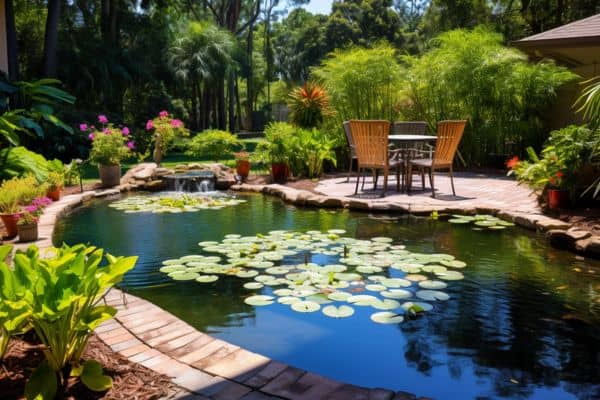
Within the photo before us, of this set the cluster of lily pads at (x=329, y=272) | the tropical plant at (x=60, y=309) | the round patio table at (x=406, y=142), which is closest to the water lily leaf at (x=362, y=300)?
the cluster of lily pads at (x=329, y=272)

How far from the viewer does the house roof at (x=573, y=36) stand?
25.6ft

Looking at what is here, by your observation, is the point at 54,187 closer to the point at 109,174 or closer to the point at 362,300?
the point at 109,174

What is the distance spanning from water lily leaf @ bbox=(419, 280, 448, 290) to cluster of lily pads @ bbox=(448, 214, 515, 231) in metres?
1.95

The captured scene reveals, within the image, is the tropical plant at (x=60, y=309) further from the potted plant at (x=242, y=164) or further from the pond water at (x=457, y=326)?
the potted plant at (x=242, y=164)

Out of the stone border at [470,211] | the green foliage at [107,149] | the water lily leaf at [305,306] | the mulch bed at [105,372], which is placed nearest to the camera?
the mulch bed at [105,372]

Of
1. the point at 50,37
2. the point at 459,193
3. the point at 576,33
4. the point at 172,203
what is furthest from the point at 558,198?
the point at 50,37

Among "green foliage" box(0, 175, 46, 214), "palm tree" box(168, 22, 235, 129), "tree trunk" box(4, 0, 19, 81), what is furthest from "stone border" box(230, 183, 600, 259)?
"palm tree" box(168, 22, 235, 129)

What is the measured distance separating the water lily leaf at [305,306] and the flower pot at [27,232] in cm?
275

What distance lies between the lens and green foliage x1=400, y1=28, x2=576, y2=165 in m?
8.65

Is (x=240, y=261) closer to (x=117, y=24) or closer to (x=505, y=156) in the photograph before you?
(x=505, y=156)

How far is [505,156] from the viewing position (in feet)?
30.4

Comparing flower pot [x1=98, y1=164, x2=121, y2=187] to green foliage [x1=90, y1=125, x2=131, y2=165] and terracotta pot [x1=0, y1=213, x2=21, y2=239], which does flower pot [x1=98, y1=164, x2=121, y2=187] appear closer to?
green foliage [x1=90, y1=125, x2=131, y2=165]

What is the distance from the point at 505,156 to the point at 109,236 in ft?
23.4

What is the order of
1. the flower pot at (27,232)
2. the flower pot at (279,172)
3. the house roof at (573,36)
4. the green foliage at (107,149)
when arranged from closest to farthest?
the flower pot at (27,232)
the house roof at (573,36)
the green foliage at (107,149)
the flower pot at (279,172)
